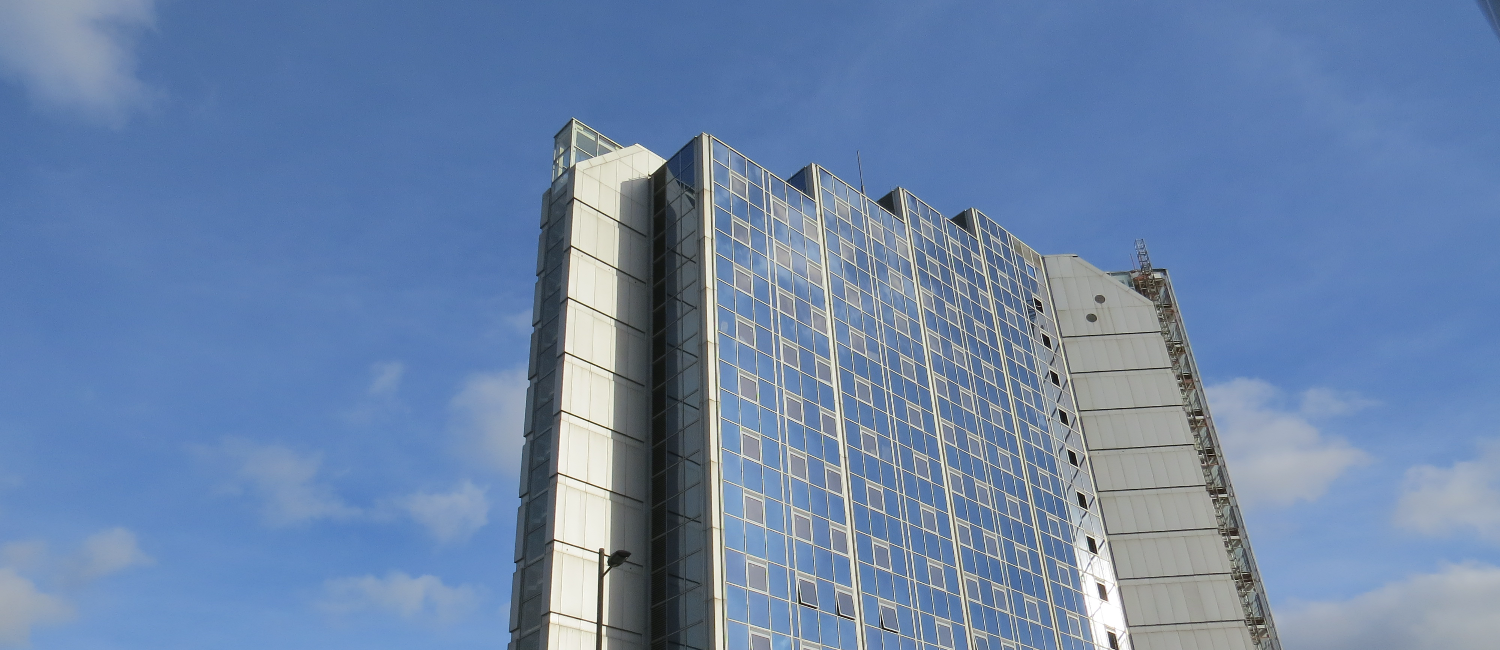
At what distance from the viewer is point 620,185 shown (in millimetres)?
54125

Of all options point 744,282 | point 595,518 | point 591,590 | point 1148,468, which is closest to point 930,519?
point 744,282

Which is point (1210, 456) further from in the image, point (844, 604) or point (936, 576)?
point (844, 604)

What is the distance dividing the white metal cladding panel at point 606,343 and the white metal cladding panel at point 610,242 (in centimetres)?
336

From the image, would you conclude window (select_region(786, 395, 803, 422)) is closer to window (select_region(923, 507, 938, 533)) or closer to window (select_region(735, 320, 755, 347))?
window (select_region(735, 320, 755, 347))

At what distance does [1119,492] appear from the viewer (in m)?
73.7

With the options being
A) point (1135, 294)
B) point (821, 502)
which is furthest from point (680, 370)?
point (1135, 294)

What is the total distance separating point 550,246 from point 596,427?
36.5 ft

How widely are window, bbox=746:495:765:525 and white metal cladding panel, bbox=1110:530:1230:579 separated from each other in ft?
116

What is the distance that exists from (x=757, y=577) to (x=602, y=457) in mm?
8016

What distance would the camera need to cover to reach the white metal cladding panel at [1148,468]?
74.2 meters

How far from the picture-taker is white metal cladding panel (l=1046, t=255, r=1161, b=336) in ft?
269

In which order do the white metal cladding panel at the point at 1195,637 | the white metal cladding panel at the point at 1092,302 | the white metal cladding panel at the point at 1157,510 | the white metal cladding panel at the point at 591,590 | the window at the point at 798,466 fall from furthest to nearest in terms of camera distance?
the white metal cladding panel at the point at 1092,302 < the white metal cladding panel at the point at 1157,510 < the white metal cladding panel at the point at 1195,637 < the window at the point at 798,466 < the white metal cladding panel at the point at 591,590

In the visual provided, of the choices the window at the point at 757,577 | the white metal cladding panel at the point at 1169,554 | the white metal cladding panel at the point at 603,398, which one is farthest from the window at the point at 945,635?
the white metal cladding panel at the point at 1169,554

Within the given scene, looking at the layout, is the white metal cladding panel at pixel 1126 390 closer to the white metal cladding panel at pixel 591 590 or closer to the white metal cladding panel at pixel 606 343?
the white metal cladding panel at pixel 606 343
